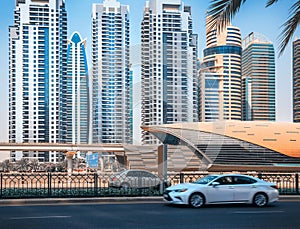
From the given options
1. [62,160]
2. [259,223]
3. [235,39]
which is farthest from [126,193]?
[235,39]

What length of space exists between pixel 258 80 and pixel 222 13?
12539 cm

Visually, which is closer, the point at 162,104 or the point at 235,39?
the point at 162,104

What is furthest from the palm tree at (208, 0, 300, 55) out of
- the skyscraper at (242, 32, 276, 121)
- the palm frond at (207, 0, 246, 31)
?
the skyscraper at (242, 32, 276, 121)

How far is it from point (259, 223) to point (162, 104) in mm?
10383

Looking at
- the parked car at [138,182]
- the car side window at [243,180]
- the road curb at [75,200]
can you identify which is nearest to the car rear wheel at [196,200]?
the car side window at [243,180]

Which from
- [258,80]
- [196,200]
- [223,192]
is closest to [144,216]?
[196,200]

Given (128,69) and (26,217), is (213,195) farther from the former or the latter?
(128,69)

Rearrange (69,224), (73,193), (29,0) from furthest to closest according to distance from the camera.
A: (29,0) < (73,193) < (69,224)

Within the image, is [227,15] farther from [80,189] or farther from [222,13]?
[80,189]

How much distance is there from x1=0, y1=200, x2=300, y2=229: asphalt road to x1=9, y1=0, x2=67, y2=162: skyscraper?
6814cm

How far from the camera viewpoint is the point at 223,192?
46.9 ft

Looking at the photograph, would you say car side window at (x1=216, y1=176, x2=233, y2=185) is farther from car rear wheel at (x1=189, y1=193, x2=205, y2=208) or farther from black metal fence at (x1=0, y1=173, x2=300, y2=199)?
black metal fence at (x1=0, y1=173, x2=300, y2=199)

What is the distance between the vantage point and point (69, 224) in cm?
1023

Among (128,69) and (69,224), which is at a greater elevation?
(128,69)
